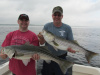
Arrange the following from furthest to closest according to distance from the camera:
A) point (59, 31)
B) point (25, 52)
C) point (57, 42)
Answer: point (59, 31) → point (57, 42) → point (25, 52)

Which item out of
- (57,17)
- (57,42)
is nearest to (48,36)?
(57,42)

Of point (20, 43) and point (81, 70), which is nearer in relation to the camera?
point (20, 43)

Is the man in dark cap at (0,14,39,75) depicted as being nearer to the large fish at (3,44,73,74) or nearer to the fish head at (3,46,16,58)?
the large fish at (3,44,73,74)

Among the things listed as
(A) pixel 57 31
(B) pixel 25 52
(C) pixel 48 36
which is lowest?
(B) pixel 25 52

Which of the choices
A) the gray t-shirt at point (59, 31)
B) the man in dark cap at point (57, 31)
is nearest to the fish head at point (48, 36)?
Answer: the man in dark cap at point (57, 31)

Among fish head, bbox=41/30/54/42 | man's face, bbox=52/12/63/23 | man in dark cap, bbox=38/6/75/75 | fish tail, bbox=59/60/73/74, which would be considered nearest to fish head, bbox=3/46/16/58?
man in dark cap, bbox=38/6/75/75

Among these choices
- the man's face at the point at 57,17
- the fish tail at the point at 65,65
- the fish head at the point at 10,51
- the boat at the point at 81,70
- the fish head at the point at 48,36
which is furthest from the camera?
the boat at the point at 81,70

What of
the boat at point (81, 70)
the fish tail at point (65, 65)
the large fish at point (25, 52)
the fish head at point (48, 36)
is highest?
the fish head at point (48, 36)

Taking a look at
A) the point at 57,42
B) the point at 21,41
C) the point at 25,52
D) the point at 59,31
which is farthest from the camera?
the point at 59,31

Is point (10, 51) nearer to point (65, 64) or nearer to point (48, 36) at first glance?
point (48, 36)

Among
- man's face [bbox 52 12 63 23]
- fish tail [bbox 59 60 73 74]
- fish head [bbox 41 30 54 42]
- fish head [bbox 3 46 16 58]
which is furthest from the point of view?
man's face [bbox 52 12 63 23]

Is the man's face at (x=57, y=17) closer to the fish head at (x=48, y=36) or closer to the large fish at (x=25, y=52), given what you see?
the fish head at (x=48, y=36)

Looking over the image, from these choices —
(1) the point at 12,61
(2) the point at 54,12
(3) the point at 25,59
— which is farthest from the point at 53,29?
(1) the point at 12,61

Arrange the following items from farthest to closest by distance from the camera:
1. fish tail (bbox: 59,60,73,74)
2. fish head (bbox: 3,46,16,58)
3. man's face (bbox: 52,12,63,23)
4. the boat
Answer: the boat, man's face (bbox: 52,12,63,23), fish tail (bbox: 59,60,73,74), fish head (bbox: 3,46,16,58)
